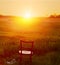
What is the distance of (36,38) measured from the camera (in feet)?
20.9

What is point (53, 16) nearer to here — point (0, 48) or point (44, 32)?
point (44, 32)

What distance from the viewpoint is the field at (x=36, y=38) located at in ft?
20.7

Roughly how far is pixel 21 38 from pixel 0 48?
329 millimetres

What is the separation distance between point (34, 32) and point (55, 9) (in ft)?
1.44

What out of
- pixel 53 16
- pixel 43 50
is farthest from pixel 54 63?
pixel 53 16

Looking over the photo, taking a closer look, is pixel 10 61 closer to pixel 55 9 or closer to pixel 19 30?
pixel 19 30

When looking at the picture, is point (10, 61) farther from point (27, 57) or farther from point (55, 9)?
point (55, 9)

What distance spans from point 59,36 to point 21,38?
54 cm

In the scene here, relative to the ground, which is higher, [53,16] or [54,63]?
[53,16]

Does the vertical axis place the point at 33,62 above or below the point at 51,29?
below

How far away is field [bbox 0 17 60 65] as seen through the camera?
6316mm

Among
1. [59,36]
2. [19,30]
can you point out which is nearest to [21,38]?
[19,30]

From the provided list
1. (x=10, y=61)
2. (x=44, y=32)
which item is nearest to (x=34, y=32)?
(x=44, y=32)

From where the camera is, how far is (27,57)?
251 inches
